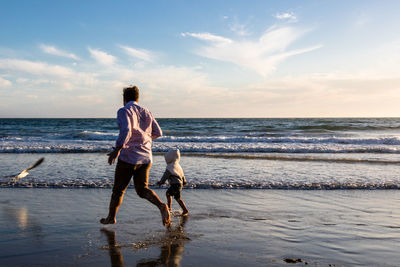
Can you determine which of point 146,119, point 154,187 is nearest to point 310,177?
point 154,187

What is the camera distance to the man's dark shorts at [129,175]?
153 inches

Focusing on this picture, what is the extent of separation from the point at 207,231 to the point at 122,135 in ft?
5.61

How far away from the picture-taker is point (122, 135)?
11.5 ft

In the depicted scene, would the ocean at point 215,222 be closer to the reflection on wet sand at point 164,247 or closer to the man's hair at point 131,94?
the reflection on wet sand at point 164,247

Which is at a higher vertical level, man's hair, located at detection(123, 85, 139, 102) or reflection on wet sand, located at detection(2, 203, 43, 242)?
man's hair, located at detection(123, 85, 139, 102)

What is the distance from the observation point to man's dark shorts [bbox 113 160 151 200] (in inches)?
153

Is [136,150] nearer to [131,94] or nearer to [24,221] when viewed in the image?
[131,94]

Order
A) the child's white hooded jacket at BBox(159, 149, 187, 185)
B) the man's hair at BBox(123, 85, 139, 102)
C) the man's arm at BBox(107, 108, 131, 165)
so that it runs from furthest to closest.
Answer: the child's white hooded jacket at BBox(159, 149, 187, 185) < the man's hair at BBox(123, 85, 139, 102) < the man's arm at BBox(107, 108, 131, 165)

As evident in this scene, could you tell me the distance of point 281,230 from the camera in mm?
4191

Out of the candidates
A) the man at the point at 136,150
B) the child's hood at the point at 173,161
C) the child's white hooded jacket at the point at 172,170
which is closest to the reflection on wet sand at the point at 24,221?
the man at the point at 136,150

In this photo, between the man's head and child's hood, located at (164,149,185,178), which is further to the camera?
child's hood, located at (164,149,185,178)

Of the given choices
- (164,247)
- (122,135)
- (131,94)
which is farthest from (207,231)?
(131,94)

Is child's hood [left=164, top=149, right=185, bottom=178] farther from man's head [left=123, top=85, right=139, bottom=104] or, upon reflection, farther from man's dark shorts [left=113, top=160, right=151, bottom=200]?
man's head [left=123, top=85, right=139, bottom=104]

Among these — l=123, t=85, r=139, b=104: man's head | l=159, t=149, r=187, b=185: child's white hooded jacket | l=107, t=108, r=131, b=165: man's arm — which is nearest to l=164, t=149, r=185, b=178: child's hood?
l=159, t=149, r=187, b=185: child's white hooded jacket
